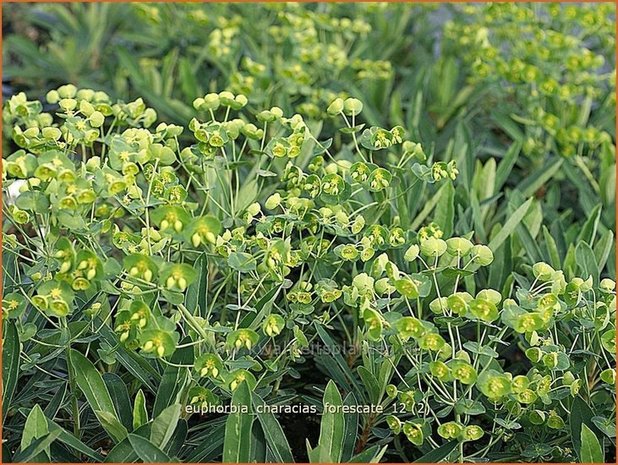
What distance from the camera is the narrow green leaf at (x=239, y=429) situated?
1.23 m

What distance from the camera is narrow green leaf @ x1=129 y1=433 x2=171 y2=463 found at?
1191 millimetres

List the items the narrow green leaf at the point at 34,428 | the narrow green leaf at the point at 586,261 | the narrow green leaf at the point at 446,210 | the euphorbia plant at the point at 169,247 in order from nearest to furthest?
the euphorbia plant at the point at 169,247 < the narrow green leaf at the point at 34,428 < the narrow green leaf at the point at 586,261 < the narrow green leaf at the point at 446,210

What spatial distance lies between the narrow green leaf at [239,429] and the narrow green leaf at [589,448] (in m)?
0.47

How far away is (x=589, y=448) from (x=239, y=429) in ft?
1.62

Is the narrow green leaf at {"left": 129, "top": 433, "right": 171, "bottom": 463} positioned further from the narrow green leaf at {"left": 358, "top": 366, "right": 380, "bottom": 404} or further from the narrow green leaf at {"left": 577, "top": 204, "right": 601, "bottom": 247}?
the narrow green leaf at {"left": 577, "top": 204, "right": 601, "bottom": 247}

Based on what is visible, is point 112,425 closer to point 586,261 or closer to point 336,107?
point 336,107

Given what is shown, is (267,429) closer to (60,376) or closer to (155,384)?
(155,384)

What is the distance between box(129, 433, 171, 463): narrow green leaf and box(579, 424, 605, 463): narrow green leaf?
1.90 feet

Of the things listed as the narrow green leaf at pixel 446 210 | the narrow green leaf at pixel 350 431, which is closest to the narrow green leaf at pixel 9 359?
the narrow green leaf at pixel 350 431

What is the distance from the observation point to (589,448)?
128 centimetres

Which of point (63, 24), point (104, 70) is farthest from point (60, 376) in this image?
point (63, 24)

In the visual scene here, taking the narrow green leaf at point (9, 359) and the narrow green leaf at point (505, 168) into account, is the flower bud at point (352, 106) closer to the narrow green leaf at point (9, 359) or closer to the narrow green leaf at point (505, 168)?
the narrow green leaf at point (9, 359)

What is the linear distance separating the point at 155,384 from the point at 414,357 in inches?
15.9

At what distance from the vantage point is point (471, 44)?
291cm
